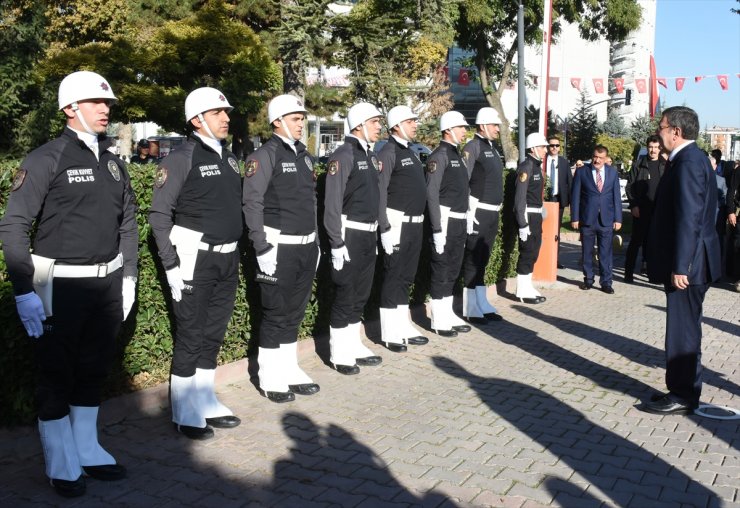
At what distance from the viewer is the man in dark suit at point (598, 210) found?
38.7 ft

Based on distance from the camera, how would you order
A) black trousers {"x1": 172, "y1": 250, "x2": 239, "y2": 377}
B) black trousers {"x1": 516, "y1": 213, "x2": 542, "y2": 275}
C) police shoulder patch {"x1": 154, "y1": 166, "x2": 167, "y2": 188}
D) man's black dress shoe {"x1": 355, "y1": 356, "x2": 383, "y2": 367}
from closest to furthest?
1. police shoulder patch {"x1": 154, "y1": 166, "x2": 167, "y2": 188}
2. black trousers {"x1": 172, "y1": 250, "x2": 239, "y2": 377}
3. man's black dress shoe {"x1": 355, "y1": 356, "x2": 383, "y2": 367}
4. black trousers {"x1": 516, "y1": 213, "x2": 542, "y2": 275}

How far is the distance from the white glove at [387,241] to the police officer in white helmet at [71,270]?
3265 millimetres

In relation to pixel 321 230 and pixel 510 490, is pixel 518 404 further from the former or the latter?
pixel 321 230

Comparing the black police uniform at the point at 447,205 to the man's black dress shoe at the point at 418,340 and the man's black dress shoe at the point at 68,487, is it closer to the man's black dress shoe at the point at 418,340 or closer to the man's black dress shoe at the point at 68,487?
the man's black dress shoe at the point at 418,340

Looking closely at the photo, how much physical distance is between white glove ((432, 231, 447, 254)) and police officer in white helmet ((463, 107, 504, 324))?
86 cm

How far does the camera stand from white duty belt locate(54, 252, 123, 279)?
14.3ft

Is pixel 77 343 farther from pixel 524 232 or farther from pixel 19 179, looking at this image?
pixel 524 232

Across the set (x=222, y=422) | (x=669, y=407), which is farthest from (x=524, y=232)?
(x=222, y=422)

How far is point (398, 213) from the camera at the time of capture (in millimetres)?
7691

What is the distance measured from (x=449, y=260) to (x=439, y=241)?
0.48m

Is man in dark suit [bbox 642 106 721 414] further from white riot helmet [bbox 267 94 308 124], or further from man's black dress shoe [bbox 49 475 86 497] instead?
man's black dress shoe [bbox 49 475 86 497]

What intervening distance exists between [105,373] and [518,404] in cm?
321

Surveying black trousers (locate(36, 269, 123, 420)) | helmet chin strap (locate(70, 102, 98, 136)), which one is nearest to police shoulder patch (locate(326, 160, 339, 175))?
black trousers (locate(36, 269, 123, 420))

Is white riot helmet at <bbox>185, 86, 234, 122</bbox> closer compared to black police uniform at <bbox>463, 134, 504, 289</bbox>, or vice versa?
white riot helmet at <bbox>185, 86, 234, 122</bbox>
